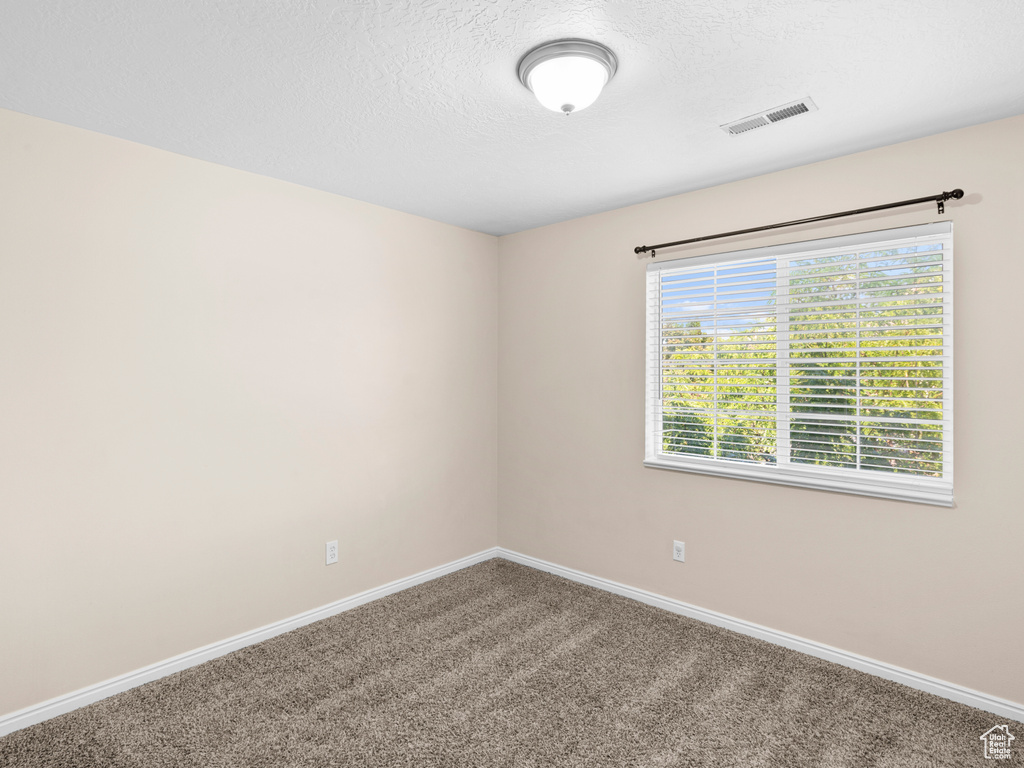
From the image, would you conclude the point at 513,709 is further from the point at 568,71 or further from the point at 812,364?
the point at 568,71

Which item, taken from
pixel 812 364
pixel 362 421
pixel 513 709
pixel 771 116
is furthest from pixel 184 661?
pixel 771 116

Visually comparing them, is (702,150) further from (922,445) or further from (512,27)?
(922,445)

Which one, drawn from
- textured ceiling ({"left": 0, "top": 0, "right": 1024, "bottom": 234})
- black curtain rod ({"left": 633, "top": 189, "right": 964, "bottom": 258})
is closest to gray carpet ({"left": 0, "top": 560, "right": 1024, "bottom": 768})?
black curtain rod ({"left": 633, "top": 189, "right": 964, "bottom": 258})

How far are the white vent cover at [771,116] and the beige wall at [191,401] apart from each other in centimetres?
203

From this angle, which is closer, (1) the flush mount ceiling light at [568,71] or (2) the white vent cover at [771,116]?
(1) the flush mount ceiling light at [568,71]

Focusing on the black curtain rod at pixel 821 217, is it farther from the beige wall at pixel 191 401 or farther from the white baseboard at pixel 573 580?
the white baseboard at pixel 573 580

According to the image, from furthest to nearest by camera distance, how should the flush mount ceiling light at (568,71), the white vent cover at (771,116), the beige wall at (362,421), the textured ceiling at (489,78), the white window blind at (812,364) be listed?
the white window blind at (812,364) → the beige wall at (362,421) → the white vent cover at (771,116) → the flush mount ceiling light at (568,71) → the textured ceiling at (489,78)

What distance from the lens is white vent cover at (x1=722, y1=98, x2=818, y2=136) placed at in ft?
7.11

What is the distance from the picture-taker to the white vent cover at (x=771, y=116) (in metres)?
2.17

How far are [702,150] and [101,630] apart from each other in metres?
3.35

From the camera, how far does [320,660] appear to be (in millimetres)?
2736

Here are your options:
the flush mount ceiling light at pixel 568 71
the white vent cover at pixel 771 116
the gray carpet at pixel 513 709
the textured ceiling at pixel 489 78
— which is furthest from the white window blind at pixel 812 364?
the flush mount ceiling light at pixel 568 71

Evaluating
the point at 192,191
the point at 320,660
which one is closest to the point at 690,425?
the point at 320,660

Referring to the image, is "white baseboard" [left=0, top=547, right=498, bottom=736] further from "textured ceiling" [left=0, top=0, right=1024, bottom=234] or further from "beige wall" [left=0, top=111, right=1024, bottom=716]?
"textured ceiling" [left=0, top=0, right=1024, bottom=234]
